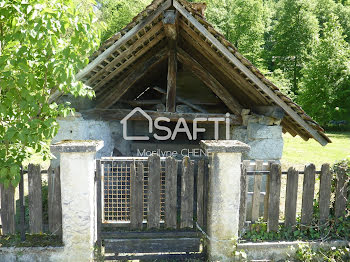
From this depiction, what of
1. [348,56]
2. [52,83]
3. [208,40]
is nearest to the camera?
[52,83]

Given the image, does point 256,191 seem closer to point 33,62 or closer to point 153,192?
point 153,192

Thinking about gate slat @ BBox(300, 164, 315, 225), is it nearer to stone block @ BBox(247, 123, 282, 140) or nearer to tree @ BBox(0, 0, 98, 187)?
stone block @ BBox(247, 123, 282, 140)

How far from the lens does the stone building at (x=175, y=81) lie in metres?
4.53

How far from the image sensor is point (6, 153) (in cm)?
366

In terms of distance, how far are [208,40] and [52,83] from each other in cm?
246

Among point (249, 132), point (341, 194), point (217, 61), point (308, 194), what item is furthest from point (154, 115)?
point (341, 194)

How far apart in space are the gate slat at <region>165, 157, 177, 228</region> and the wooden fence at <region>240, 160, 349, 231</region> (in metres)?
0.91

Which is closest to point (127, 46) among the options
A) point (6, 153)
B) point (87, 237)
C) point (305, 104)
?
point (6, 153)

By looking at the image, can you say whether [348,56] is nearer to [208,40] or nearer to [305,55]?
[305,55]

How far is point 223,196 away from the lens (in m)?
3.65

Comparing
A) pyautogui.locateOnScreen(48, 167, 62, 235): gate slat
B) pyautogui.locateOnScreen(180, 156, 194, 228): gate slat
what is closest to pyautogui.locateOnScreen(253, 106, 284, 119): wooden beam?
pyautogui.locateOnScreen(180, 156, 194, 228): gate slat

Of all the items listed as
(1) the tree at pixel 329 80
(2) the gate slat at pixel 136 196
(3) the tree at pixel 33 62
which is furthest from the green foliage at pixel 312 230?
(1) the tree at pixel 329 80

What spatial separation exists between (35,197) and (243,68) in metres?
3.53

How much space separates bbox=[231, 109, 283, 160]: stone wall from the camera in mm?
5383
